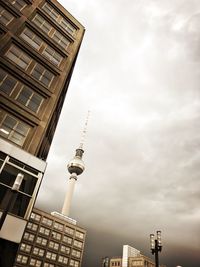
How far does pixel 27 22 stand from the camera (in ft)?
80.9

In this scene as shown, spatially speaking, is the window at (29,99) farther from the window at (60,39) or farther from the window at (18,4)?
the window at (18,4)

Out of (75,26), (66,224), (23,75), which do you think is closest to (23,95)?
(23,75)

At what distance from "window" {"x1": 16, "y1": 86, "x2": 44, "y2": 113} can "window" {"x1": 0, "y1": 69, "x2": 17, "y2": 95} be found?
32.2 inches

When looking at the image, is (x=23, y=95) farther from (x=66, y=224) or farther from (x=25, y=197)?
(x=66, y=224)

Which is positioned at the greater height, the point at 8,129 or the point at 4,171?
the point at 8,129

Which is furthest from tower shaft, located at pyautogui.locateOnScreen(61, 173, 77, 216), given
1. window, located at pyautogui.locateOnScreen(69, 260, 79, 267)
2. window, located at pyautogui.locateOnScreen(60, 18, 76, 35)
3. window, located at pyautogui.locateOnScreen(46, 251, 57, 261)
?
window, located at pyautogui.locateOnScreen(60, 18, 76, 35)

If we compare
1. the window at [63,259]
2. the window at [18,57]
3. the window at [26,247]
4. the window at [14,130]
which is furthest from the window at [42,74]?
the window at [63,259]

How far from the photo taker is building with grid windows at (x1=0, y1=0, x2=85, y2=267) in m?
15.6

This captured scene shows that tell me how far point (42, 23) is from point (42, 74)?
23.6 feet

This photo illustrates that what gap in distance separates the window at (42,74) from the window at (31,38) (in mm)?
2342

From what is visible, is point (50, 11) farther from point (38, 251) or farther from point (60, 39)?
point (38, 251)

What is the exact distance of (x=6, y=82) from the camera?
20.0m

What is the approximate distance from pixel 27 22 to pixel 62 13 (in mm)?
7205

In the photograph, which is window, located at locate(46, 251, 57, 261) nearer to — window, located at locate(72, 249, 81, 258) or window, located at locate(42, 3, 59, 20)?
window, located at locate(72, 249, 81, 258)
